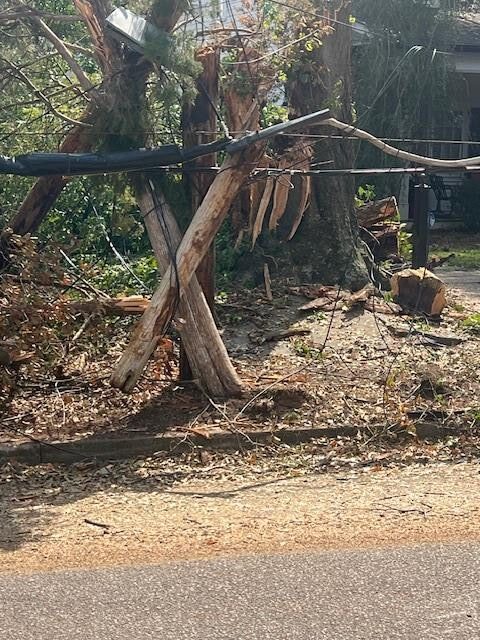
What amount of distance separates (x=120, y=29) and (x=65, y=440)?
10.4 feet

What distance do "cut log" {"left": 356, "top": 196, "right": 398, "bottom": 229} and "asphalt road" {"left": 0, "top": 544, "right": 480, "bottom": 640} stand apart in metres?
8.19

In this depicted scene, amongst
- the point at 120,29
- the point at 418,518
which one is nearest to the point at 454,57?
the point at 120,29

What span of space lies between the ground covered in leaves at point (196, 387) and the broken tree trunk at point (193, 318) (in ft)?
0.60

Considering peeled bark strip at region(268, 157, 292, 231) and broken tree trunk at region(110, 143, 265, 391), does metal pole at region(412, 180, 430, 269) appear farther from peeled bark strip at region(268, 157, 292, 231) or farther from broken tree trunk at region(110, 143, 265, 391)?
broken tree trunk at region(110, 143, 265, 391)

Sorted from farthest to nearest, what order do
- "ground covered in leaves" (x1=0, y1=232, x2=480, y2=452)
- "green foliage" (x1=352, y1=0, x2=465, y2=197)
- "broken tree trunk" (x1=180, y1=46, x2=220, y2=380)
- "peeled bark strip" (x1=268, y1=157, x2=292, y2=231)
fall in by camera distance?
"green foliage" (x1=352, y1=0, x2=465, y2=197), "peeled bark strip" (x1=268, y1=157, x2=292, y2=231), "broken tree trunk" (x1=180, y1=46, x2=220, y2=380), "ground covered in leaves" (x1=0, y1=232, x2=480, y2=452)

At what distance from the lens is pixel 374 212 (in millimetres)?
12852

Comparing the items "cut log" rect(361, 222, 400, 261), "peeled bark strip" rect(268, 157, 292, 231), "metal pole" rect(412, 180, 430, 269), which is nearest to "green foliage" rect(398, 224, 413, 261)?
"cut log" rect(361, 222, 400, 261)

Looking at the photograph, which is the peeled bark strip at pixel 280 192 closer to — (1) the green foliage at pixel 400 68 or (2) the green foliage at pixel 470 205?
(1) the green foliage at pixel 400 68

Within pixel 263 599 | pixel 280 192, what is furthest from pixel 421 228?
pixel 263 599

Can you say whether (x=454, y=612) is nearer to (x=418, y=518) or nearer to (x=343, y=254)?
(x=418, y=518)

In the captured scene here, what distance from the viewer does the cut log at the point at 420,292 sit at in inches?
412

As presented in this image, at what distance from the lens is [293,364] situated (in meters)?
8.75

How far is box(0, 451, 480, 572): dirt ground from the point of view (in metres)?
5.20

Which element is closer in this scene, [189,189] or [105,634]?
[105,634]
